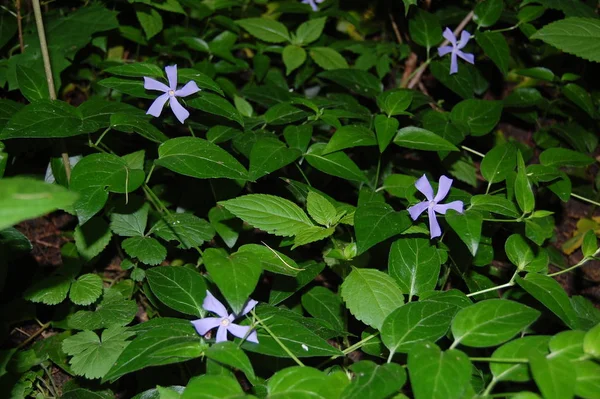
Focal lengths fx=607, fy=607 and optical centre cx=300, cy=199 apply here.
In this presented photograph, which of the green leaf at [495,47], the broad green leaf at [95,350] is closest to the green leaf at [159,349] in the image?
the broad green leaf at [95,350]

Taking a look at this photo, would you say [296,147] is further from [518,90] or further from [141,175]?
[518,90]

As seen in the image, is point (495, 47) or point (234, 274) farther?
point (495, 47)

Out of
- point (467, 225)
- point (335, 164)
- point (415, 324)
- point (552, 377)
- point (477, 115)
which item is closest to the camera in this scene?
point (552, 377)

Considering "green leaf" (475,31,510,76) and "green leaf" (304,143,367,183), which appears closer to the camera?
"green leaf" (304,143,367,183)

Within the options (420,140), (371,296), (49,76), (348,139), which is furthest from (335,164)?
(49,76)

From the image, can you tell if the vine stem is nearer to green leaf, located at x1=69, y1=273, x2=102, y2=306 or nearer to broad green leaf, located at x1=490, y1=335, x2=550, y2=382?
green leaf, located at x1=69, y1=273, x2=102, y2=306

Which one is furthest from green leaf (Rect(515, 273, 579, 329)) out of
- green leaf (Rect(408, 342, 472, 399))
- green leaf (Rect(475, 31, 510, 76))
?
green leaf (Rect(475, 31, 510, 76))

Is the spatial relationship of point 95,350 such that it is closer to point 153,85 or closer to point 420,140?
point 153,85
